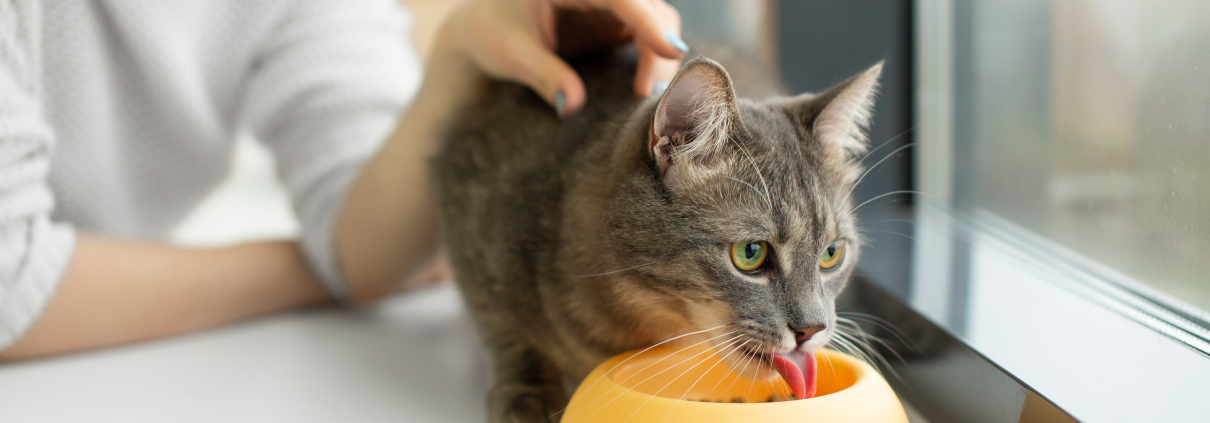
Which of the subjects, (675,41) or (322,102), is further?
(322,102)

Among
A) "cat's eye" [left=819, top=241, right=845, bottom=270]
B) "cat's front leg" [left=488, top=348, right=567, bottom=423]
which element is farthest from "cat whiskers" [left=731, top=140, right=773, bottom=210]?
"cat's front leg" [left=488, top=348, right=567, bottom=423]

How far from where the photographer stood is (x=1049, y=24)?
1.05 meters

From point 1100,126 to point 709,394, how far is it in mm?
659

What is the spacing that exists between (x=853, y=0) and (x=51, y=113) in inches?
60.3

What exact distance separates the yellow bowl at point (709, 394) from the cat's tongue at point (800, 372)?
0.05ft

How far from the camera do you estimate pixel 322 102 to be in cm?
137

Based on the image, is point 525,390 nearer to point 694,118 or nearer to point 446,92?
point 694,118

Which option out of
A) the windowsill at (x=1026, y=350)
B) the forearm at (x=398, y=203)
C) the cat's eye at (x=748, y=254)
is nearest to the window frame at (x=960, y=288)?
the windowsill at (x=1026, y=350)

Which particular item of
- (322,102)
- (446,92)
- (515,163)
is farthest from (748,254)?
(322,102)

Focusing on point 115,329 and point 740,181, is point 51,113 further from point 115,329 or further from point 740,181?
point 740,181

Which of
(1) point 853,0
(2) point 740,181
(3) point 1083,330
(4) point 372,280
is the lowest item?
(4) point 372,280

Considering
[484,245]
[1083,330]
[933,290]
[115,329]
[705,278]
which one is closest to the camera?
[705,278]

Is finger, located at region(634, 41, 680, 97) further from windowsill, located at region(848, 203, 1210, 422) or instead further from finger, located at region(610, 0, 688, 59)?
windowsill, located at region(848, 203, 1210, 422)

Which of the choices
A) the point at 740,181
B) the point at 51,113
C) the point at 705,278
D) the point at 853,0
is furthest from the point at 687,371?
the point at 51,113
